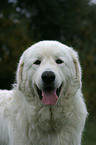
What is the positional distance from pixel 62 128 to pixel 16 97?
85 cm

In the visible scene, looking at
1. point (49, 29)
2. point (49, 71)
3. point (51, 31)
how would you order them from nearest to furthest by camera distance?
point (49, 71), point (51, 31), point (49, 29)

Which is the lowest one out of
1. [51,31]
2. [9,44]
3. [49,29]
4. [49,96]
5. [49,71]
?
[49,96]

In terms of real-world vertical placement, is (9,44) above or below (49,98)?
above

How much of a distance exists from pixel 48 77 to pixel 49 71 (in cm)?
9

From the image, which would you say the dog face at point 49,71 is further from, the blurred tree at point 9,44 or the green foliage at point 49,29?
the green foliage at point 49,29

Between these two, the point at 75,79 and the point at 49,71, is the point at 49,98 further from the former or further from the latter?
the point at 75,79

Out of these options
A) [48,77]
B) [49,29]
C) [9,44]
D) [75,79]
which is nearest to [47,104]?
[48,77]

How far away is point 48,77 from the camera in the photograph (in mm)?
3527

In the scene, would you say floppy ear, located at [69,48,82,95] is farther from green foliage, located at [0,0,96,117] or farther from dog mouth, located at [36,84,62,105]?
green foliage, located at [0,0,96,117]

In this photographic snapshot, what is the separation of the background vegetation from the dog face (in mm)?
9025

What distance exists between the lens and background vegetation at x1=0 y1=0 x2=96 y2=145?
1590 cm

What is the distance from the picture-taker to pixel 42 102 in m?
3.83

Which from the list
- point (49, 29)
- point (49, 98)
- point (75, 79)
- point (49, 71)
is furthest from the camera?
point (49, 29)

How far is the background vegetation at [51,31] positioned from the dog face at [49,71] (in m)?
9.02
